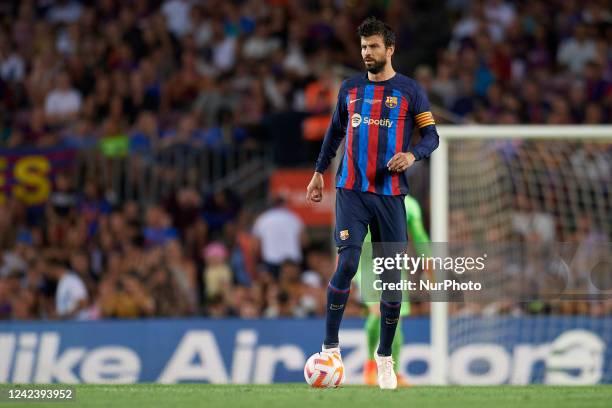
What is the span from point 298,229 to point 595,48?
5.00 meters

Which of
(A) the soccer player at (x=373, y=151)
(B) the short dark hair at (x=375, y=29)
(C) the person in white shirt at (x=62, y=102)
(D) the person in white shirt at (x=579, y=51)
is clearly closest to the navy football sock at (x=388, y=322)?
(A) the soccer player at (x=373, y=151)

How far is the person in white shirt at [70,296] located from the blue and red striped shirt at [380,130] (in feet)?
26.5

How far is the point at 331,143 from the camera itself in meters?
9.67

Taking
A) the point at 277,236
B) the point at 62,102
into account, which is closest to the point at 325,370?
the point at 277,236

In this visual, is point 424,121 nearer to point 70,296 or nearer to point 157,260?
point 157,260

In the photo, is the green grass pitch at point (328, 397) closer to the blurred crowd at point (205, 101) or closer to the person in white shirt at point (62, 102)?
the blurred crowd at point (205, 101)

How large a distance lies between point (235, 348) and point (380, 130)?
6621 mm

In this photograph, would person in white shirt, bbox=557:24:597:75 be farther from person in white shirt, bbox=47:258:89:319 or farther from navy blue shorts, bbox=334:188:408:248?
navy blue shorts, bbox=334:188:408:248

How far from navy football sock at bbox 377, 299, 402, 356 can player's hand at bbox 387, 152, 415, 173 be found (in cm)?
100

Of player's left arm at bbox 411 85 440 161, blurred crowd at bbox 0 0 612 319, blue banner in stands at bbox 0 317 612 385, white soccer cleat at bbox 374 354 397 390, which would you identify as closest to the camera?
player's left arm at bbox 411 85 440 161

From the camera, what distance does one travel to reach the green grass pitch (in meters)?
8.54

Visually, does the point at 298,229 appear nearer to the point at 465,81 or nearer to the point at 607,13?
the point at 465,81

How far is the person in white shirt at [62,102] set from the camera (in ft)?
66.0

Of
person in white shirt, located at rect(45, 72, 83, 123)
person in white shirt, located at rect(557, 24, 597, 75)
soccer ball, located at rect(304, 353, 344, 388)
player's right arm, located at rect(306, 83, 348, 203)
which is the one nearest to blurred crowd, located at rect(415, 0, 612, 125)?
person in white shirt, located at rect(557, 24, 597, 75)
